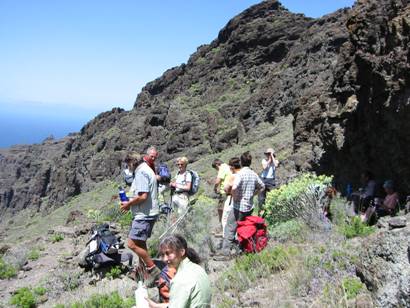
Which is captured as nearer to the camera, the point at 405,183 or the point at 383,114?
the point at 405,183

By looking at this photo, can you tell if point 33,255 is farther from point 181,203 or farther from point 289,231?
point 289,231

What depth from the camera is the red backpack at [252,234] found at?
7.49m

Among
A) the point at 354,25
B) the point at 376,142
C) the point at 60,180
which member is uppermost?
the point at 354,25

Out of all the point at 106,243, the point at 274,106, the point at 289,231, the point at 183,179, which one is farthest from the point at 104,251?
the point at 274,106

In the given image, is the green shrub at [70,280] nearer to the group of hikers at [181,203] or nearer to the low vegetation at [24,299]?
the low vegetation at [24,299]

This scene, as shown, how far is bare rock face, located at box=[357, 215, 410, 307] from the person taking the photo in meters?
3.51

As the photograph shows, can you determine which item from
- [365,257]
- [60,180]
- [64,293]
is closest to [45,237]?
[64,293]

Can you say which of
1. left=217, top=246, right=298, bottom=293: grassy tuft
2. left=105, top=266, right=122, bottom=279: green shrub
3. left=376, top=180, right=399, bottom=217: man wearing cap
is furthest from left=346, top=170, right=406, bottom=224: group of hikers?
left=105, top=266, right=122, bottom=279: green shrub

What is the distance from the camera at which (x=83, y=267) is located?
9273 mm

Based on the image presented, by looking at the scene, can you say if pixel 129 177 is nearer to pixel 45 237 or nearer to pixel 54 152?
pixel 45 237

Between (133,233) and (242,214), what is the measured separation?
190 cm

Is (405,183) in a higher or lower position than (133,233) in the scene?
higher

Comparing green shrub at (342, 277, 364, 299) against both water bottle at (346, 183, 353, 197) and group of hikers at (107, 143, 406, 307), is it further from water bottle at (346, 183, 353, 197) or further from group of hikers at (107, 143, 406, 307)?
water bottle at (346, 183, 353, 197)

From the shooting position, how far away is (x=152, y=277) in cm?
712
